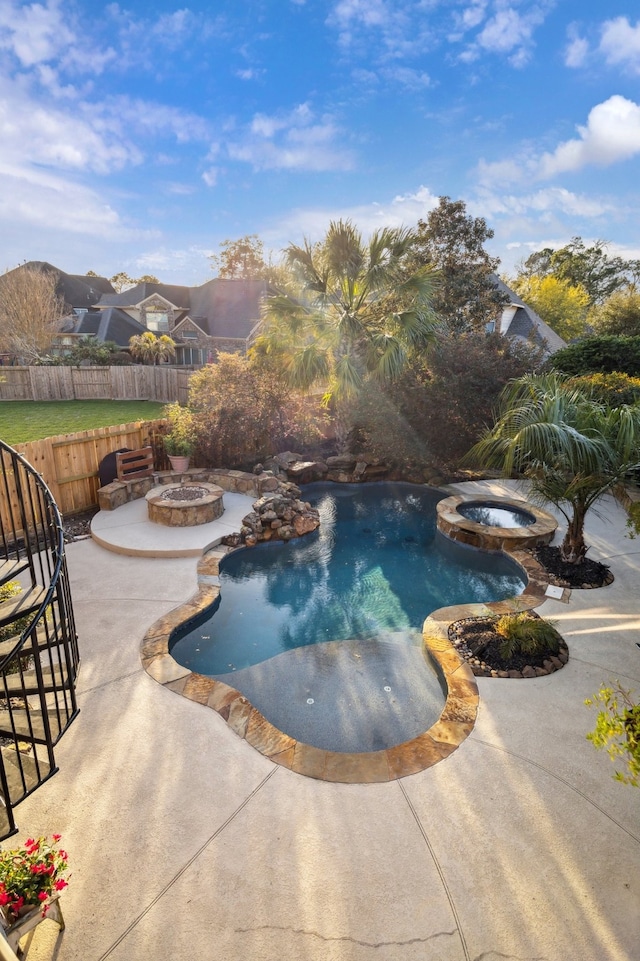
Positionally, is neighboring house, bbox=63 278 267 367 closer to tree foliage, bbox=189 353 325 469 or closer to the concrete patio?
tree foliage, bbox=189 353 325 469

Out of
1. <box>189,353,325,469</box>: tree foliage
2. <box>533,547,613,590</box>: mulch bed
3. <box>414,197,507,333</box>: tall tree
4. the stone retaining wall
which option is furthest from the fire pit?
<box>414,197,507,333</box>: tall tree

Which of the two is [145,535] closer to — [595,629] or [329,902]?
[329,902]

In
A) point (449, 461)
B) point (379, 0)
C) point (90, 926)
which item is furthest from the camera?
point (449, 461)

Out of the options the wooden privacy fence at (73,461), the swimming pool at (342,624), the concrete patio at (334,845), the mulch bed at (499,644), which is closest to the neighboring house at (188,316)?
the wooden privacy fence at (73,461)

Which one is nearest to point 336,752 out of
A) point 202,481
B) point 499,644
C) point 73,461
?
point 499,644

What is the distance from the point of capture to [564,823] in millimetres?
2801

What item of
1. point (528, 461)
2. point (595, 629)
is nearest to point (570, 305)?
point (528, 461)

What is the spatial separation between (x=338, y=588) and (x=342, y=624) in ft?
2.94

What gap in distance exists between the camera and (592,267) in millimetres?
35500

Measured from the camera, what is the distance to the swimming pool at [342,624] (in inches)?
161

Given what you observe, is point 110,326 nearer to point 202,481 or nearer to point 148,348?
point 148,348

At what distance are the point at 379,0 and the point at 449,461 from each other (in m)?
8.93

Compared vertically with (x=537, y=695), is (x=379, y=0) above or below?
above

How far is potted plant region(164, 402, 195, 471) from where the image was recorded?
963 cm
